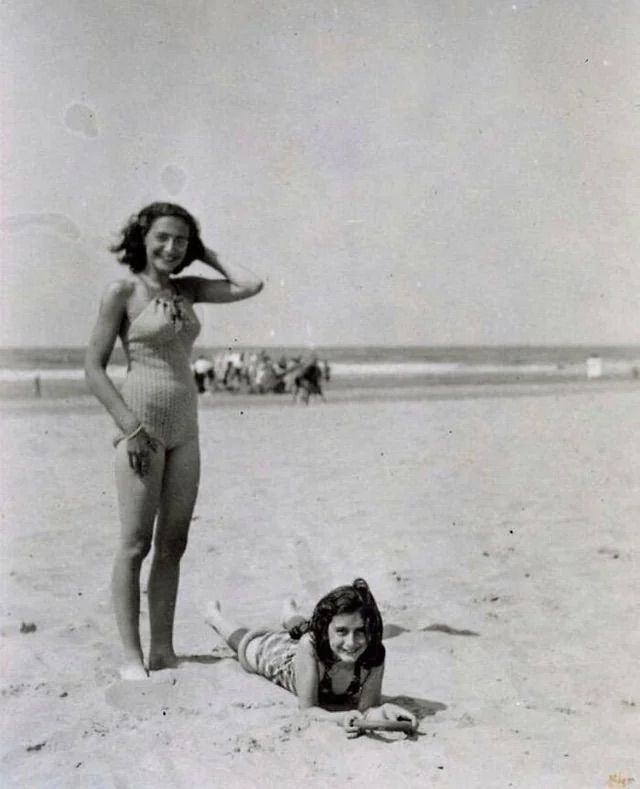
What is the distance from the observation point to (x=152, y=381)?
11.2 feet

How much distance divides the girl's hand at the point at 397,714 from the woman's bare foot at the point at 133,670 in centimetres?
95

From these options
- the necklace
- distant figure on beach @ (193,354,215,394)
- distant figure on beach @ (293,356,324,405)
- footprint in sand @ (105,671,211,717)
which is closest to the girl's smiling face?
footprint in sand @ (105,671,211,717)

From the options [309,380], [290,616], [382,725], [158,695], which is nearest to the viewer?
[382,725]

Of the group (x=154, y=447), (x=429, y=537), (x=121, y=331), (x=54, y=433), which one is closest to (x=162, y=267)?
(x=121, y=331)

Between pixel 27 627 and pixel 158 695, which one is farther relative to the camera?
pixel 27 627

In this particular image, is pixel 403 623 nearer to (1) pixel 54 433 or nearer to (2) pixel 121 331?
(2) pixel 121 331

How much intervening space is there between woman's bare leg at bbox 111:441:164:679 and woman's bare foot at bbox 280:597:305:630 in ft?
2.16

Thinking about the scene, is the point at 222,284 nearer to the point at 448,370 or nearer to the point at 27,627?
the point at 27,627

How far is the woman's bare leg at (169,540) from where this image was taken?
3.50 metres

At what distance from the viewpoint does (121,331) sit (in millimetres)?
3420

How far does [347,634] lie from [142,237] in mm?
1601

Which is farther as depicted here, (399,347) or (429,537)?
(399,347)

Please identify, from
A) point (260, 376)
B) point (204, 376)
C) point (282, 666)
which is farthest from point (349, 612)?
point (204, 376)

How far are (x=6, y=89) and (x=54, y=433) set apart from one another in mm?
6131
